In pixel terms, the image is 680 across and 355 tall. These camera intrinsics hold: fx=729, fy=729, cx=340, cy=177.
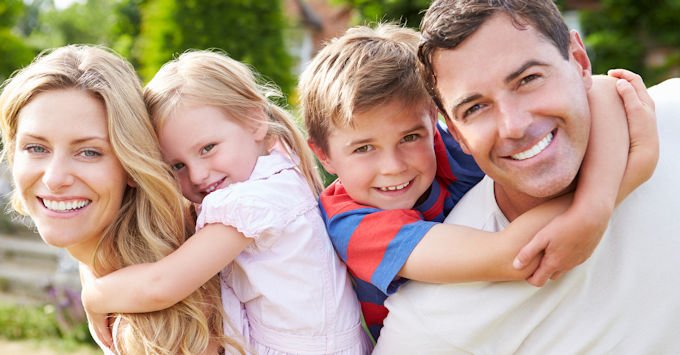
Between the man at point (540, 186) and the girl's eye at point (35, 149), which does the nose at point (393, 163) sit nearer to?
the man at point (540, 186)

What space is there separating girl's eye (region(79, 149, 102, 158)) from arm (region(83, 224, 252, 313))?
0.43 m

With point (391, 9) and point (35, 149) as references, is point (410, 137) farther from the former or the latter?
point (391, 9)

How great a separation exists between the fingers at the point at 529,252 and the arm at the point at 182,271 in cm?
92

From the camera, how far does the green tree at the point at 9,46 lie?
12789 millimetres

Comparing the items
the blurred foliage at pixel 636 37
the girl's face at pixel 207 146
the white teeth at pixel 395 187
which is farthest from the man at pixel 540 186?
Answer: the blurred foliage at pixel 636 37

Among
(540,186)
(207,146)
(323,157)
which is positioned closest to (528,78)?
(540,186)

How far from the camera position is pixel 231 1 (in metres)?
8.84

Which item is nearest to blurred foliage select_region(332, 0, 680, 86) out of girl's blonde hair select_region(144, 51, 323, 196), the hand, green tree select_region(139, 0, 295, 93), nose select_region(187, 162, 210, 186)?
green tree select_region(139, 0, 295, 93)

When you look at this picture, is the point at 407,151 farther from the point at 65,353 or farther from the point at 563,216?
the point at 65,353

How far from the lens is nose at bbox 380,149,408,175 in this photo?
2.54m

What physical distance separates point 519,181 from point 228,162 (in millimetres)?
1062

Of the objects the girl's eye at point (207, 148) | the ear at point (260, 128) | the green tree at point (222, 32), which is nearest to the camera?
the girl's eye at point (207, 148)

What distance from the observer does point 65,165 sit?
2488mm

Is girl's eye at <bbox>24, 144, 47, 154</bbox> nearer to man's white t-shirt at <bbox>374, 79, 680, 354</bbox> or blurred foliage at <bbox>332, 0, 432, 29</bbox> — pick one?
man's white t-shirt at <bbox>374, 79, 680, 354</bbox>
